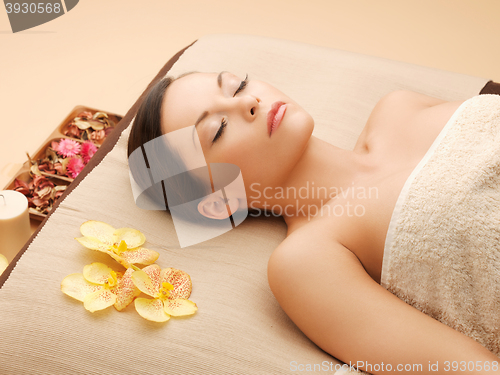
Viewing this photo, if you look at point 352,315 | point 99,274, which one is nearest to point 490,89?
point 352,315

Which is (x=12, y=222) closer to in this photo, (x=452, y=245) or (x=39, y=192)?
(x=39, y=192)

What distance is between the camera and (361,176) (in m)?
1.41

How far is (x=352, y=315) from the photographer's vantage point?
1118 millimetres

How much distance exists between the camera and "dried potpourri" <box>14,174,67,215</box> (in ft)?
6.27

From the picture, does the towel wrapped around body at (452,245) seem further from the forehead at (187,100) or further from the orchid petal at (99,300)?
the orchid petal at (99,300)

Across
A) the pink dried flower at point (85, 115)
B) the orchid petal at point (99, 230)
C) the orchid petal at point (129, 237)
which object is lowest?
the orchid petal at point (129, 237)

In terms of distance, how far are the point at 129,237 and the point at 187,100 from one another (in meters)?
0.41

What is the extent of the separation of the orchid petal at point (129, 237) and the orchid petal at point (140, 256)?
26 mm

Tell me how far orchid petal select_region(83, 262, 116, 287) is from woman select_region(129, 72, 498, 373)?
323 mm

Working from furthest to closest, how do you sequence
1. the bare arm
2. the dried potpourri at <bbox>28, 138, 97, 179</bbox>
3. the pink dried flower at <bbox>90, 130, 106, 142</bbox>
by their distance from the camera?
1. the pink dried flower at <bbox>90, 130, 106, 142</bbox>
2. the dried potpourri at <bbox>28, 138, 97, 179</bbox>
3. the bare arm

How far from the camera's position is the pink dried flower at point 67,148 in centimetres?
204

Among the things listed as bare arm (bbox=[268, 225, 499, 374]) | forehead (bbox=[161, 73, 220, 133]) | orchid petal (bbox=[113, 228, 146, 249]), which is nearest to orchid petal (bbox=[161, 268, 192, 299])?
orchid petal (bbox=[113, 228, 146, 249])

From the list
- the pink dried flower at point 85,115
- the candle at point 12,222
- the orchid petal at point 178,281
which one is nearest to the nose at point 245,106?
the orchid petal at point 178,281

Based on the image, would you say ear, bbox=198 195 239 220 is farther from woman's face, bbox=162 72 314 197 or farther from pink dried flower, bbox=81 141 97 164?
pink dried flower, bbox=81 141 97 164
